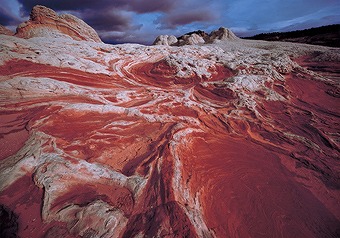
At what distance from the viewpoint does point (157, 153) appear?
165 inches

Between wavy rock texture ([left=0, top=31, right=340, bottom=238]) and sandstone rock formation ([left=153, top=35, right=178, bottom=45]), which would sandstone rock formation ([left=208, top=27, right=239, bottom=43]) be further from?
wavy rock texture ([left=0, top=31, right=340, bottom=238])

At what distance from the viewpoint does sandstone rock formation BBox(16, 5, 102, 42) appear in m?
15.4

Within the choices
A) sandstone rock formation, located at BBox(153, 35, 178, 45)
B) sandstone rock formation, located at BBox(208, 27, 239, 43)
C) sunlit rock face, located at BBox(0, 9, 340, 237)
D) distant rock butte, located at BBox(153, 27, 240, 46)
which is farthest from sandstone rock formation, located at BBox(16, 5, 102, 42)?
sandstone rock formation, located at BBox(153, 35, 178, 45)

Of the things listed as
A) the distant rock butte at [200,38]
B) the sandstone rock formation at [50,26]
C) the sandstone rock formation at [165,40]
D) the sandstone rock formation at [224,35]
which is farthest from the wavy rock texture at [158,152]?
the sandstone rock formation at [165,40]

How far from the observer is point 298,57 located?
1370cm

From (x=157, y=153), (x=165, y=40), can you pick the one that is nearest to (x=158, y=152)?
(x=157, y=153)

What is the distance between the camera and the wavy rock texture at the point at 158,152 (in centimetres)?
277

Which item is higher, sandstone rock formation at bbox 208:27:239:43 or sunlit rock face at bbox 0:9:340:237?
sandstone rock formation at bbox 208:27:239:43

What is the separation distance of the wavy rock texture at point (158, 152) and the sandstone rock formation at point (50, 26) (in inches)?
356

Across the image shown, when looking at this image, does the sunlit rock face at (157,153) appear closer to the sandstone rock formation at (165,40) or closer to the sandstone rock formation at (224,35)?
the sandstone rock formation at (224,35)

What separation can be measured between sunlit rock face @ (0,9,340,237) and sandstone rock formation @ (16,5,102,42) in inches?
385

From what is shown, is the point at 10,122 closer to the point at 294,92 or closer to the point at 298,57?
the point at 294,92

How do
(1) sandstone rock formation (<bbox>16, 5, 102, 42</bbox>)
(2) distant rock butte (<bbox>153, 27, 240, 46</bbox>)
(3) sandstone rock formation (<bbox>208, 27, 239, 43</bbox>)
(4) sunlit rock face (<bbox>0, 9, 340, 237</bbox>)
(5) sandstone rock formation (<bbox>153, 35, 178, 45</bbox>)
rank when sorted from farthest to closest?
(5) sandstone rock formation (<bbox>153, 35, 178, 45</bbox>), (2) distant rock butte (<bbox>153, 27, 240, 46</bbox>), (3) sandstone rock formation (<bbox>208, 27, 239, 43</bbox>), (1) sandstone rock formation (<bbox>16, 5, 102, 42</bbox>), (4) sunlit rock face (<bbox>0, 9, 340, 237</bbox>)

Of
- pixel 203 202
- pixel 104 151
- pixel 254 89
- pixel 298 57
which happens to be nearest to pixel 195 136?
pixel 203 202
